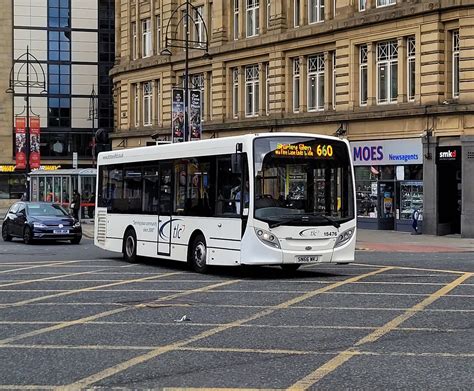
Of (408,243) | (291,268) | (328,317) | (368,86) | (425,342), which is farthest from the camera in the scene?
(368,86)

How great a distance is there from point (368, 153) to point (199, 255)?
799 inches

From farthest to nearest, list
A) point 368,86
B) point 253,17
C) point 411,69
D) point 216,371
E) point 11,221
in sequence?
Result: point 253,17 < point 368,86 < point 411,69 < point 11,221 < point 216,371

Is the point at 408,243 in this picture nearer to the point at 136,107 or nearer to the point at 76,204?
the point at 76,204

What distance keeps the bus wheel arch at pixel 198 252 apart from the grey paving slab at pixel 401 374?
9.51m

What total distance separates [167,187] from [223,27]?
2754 centimetres

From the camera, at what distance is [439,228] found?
34.3m

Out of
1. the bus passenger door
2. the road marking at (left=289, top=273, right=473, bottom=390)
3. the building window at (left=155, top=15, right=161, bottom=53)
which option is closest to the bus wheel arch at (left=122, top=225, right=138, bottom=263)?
the bus passenger door

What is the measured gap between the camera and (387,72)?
3638 centimetres

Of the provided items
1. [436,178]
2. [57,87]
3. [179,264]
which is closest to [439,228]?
[436,178]

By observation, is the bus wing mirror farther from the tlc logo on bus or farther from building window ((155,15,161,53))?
building window ((155,15,161,53))

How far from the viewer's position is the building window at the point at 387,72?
1416 inches

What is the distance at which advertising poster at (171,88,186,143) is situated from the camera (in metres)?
35.6

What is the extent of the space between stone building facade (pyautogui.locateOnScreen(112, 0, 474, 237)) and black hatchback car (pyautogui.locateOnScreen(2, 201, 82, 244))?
1362cm

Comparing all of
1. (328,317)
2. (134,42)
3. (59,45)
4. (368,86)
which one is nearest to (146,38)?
(134,42)
